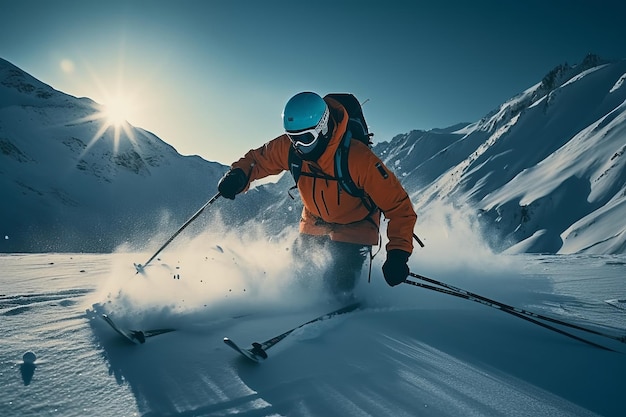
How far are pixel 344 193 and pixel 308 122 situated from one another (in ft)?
3.66

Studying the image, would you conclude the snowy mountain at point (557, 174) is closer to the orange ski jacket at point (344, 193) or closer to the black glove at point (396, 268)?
the orange ski jacket at point (344, 193)

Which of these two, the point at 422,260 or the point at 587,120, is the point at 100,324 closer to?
the point at 422,260

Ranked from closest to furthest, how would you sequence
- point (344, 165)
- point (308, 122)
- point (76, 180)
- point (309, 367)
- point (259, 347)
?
point (309, 367), point (259, 347), point (308, 122), point (344, 165), point (76, 180)

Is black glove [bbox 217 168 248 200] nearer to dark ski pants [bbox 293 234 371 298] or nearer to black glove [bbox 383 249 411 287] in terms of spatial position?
dark ski pants [bbox 293 234 371 298]

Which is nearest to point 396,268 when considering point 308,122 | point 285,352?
point 285,352

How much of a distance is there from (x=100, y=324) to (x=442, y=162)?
9640 centimetres

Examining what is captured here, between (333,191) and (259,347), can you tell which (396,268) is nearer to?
(333,191)

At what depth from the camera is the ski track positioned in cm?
191

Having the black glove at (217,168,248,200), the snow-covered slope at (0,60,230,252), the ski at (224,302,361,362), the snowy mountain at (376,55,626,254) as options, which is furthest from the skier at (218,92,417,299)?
the snow-covered slope at (0,60,230,252)

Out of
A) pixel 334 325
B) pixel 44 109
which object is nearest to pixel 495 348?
pixel 334 325

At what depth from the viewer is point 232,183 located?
531 cm

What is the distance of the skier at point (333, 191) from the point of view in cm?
422

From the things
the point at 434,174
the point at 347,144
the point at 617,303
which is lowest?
the point at 617,303

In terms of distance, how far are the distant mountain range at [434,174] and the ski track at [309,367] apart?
21.1 metres
